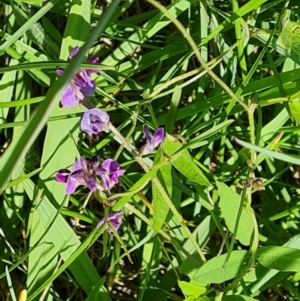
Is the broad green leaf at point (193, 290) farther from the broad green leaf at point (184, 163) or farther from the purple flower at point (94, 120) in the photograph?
the purple flower at point (94, 120)

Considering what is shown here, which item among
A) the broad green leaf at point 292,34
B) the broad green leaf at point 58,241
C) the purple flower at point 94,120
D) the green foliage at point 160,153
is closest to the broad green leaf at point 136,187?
the green foliage at point 160,153

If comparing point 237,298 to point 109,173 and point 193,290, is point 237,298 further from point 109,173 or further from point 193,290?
point 109,173

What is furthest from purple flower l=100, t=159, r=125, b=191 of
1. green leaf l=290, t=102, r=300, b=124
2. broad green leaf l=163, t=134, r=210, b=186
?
green leaf l=290, t=102, r=300, b=124

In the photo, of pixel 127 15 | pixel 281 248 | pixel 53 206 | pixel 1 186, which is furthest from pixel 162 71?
pixel 1 186

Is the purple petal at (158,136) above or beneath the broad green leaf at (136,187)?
above

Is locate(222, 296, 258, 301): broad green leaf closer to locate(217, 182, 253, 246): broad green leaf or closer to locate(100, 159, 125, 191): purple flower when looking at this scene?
locate(217, 182, 253, 246): broad green leaf
